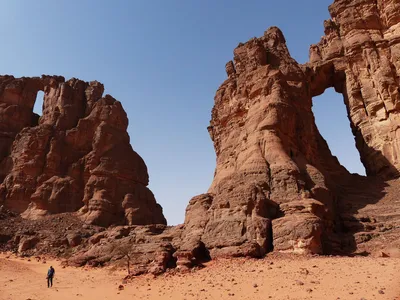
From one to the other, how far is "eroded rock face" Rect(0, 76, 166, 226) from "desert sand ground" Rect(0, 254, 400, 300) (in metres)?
20.1

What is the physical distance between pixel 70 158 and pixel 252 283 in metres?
38.1

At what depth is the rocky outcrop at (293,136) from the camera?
21766 millimetres

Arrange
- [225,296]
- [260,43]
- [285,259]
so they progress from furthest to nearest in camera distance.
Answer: [260,43] → [285,259] → [225,296]

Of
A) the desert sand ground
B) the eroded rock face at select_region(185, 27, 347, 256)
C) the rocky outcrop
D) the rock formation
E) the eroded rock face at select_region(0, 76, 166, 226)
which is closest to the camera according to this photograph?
the desert sand ground

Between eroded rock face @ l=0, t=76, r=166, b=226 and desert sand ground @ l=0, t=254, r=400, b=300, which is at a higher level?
eroded rock face @ l=0, t=76, r=166, b=226

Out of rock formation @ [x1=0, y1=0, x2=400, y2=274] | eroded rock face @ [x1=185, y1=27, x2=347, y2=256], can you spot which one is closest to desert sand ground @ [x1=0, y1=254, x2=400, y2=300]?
rock formation @ [x1=0, y1=0, x2=400, y2=274]

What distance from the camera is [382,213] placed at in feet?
81.3

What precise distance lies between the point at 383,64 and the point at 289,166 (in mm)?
20617

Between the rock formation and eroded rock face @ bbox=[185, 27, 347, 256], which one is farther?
the rock formation

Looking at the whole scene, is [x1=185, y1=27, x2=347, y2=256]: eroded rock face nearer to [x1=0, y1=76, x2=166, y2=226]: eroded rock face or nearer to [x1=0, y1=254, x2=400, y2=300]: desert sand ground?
[x1=0, y1=254, x2=400, y2=300]: desert sand ground

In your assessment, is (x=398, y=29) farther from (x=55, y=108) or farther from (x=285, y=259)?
(x=55, y=108)

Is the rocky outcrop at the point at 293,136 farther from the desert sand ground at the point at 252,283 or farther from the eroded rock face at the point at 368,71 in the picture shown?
the desert sand ground at the point at 252,283

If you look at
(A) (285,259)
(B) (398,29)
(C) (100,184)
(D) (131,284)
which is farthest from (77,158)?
(B) (398,29)

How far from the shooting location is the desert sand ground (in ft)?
46.2
